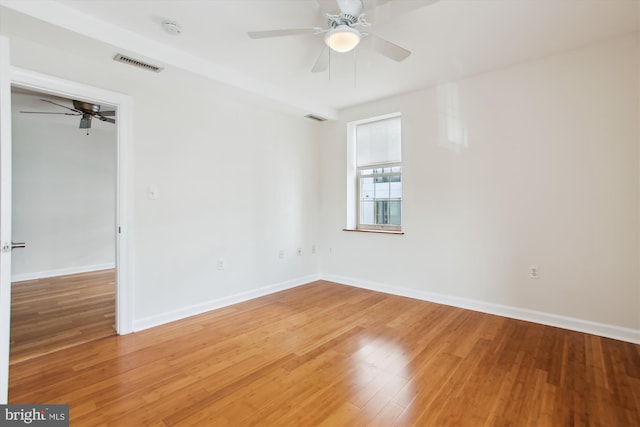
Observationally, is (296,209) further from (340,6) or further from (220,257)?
(340,6)

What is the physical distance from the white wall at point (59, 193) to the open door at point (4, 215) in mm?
3668

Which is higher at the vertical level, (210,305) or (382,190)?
(382,190)

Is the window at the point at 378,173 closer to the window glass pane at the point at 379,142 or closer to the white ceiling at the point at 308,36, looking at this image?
the window glass pane at the point at 379,142

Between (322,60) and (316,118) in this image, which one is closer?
(322,60)

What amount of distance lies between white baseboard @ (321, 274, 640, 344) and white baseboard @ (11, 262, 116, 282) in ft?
16.0

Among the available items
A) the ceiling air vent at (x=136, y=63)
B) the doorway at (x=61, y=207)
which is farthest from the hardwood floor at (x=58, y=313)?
the ceiling air vent at (x=136, y=63)

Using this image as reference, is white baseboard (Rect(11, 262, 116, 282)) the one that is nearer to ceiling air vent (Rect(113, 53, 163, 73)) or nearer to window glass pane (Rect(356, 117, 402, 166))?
ceiling air vent (Rect(113, 53, 163, 73))

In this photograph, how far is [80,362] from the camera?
7.43 ft

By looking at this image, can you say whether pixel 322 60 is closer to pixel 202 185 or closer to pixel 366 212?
pixel 202 185

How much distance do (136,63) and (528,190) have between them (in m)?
3.93

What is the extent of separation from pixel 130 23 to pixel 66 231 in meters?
4.61

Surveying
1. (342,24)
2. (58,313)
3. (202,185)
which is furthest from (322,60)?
(58,313)

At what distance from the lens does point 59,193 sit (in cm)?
523

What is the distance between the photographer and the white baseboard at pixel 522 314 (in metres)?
2.61
